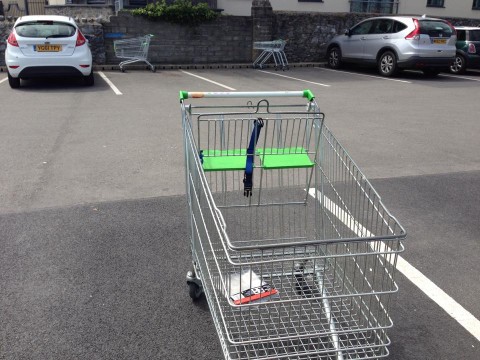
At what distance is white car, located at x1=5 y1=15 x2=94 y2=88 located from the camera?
34.9 ft

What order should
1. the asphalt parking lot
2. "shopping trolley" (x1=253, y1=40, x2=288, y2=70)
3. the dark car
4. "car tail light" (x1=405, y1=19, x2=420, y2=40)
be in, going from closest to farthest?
the asphalt parking lot → "car tail light" (x1=405, y1=19, x2=420, y2=40) → the dark car → "shopping trolley" (x1=253, y1=40, x2=288, y2=70)

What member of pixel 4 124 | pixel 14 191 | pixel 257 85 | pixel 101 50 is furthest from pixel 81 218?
pixel 101 50

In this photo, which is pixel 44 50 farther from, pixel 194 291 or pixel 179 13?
pixel 194 291

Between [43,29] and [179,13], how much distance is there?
6.28 metres

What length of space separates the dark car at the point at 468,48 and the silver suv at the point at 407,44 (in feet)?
4.37

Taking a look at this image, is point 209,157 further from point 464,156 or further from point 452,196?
point 464,156

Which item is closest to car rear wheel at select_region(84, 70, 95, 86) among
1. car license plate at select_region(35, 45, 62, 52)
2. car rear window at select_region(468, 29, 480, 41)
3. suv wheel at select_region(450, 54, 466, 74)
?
car license plate at select_region(35, 45, 62, 52)

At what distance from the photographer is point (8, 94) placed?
34.1 ft

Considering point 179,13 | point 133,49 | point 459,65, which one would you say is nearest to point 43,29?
point 133,49

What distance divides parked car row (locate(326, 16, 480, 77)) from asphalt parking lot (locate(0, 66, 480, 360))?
490 cm

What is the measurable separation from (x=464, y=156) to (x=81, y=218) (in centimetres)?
504

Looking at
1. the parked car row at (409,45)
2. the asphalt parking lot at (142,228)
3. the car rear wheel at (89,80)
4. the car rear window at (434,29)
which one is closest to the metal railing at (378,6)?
the parked car row at (409,45)

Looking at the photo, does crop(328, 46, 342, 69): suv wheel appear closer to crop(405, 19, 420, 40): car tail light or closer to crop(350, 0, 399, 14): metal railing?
crop(405, 19, 420, 40): car tail light

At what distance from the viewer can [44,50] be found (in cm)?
1069
